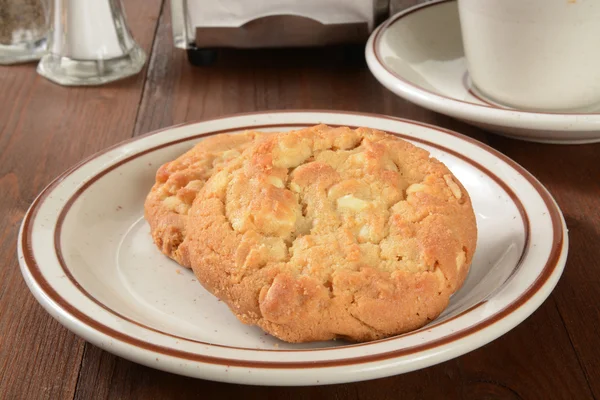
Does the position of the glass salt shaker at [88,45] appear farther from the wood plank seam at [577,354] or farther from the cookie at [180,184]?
the wood plank seam at [577,354]

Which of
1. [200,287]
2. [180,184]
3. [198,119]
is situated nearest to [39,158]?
[198,119]

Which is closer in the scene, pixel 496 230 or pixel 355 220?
pixel 355 220

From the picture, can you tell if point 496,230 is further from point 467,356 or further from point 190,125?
point 190,125

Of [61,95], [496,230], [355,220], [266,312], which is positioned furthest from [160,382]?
[61,95]

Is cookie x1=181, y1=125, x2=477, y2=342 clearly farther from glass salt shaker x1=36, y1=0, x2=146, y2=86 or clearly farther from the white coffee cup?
glass salt shaker x1=36, y1=0, x2=146, y2=86

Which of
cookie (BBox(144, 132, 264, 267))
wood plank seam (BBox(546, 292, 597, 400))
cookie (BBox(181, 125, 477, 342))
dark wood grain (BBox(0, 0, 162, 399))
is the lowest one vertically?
dark wood grain (BBox(0, 0, 162, 399))

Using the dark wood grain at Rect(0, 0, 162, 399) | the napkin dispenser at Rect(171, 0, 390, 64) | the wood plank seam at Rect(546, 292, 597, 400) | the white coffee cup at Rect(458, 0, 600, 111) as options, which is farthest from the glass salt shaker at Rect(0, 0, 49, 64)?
the wood plank seam at Rect(546, 292, 597, 400)
